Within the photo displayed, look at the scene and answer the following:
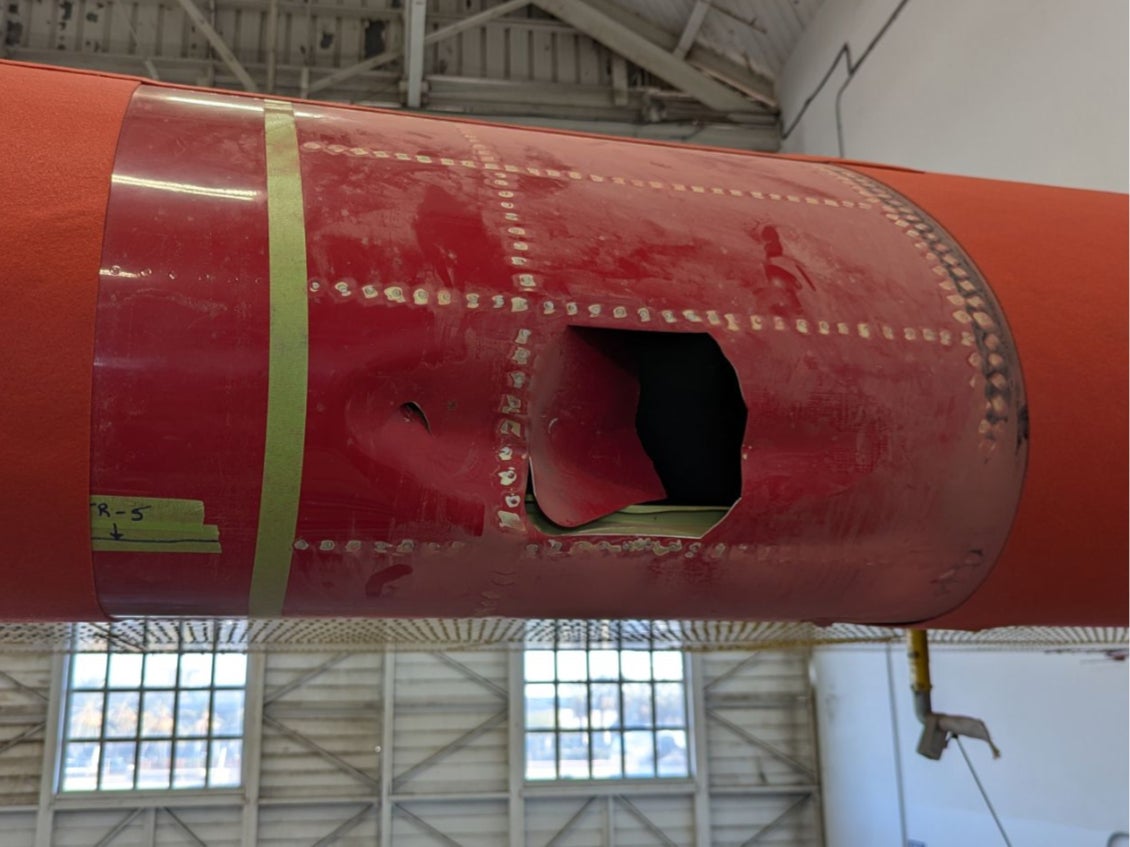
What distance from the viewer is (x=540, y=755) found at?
12.9m

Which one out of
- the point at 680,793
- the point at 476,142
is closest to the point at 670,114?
the point at 680,793

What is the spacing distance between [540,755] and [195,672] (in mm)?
4423

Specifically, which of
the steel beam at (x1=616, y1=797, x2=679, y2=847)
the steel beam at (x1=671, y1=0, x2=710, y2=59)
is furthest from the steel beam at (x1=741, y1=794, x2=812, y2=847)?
the steel beam at (x1=671, y1=0, x2=710, y2=59)

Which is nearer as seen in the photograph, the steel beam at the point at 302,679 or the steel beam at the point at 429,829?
the steel beam at the point at 429,829

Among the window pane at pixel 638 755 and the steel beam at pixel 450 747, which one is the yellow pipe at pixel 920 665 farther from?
the steel beam at pixel 450 747

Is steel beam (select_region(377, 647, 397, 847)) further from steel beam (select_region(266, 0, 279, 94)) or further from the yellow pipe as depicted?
the yellow pipe

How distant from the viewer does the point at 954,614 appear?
289cm

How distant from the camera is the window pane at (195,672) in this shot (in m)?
12.5

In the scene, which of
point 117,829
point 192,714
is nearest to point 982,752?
point 192,714

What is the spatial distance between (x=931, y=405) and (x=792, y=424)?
0.38 meters

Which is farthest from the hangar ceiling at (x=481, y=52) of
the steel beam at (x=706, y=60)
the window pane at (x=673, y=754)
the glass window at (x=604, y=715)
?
the window pane at (x=673, y=754)

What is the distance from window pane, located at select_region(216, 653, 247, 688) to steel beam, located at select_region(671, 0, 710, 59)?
9.63m

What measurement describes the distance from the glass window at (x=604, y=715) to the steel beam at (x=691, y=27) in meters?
7.93

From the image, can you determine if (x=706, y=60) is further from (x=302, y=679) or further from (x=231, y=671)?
(x=231, y=671)
